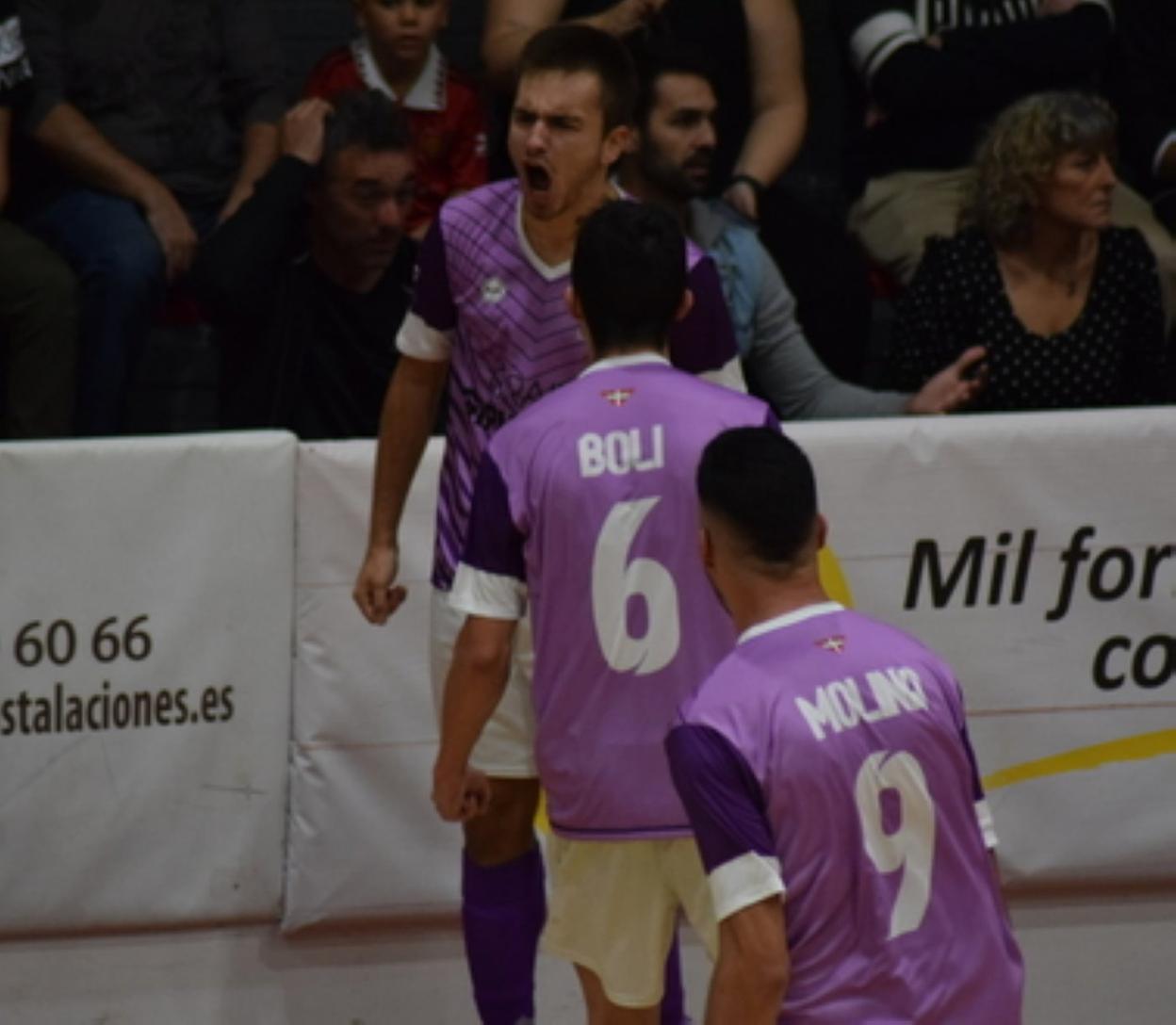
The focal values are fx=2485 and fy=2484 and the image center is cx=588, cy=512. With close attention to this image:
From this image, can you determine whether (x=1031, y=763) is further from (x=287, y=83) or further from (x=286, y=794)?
(x=287, y=83)

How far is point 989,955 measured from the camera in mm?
3543

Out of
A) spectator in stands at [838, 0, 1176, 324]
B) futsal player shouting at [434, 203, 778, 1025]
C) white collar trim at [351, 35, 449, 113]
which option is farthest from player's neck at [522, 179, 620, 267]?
spectator in stands at [838, 0, 1176, 324]

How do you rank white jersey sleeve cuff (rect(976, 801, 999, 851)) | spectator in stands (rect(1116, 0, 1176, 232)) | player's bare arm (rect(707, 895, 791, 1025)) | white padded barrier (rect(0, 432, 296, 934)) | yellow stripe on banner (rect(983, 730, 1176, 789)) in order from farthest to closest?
spectator in stands (rect(1116, 0, 1176, 232)), yellow stripe on banner (rect(983, 730, 1176, 789)), white padded barrier (rect(0, 432, 296, 934)), white jersey sleeve cuff (rect(976, 801, 999, 851)), player's bare arm (rect(707, 895, 791, 1025))

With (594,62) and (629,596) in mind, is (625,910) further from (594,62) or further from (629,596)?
(594,62)

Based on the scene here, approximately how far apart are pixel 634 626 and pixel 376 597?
3.10ft

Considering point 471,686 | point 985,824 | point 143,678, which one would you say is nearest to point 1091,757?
point 471,686

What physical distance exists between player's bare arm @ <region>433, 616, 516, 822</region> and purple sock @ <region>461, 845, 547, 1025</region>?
67 centimetres

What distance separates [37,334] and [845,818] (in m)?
3.60

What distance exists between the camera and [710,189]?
7.43 metres

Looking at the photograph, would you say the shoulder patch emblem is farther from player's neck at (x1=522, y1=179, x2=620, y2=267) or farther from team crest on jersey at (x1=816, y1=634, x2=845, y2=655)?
team crest on jersey at (x1=816, y1=634, x2=845, y2=655)

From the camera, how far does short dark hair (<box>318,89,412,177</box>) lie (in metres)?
6.75

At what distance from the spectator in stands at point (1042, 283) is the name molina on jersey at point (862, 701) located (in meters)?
3.21

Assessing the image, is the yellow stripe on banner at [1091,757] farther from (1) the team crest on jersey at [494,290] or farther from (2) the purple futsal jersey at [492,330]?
(1) the team crest on jersey at [494,290]

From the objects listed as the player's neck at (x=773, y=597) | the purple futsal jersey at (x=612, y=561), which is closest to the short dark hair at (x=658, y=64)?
the purple futsal jersey at (x=612, y=561)
